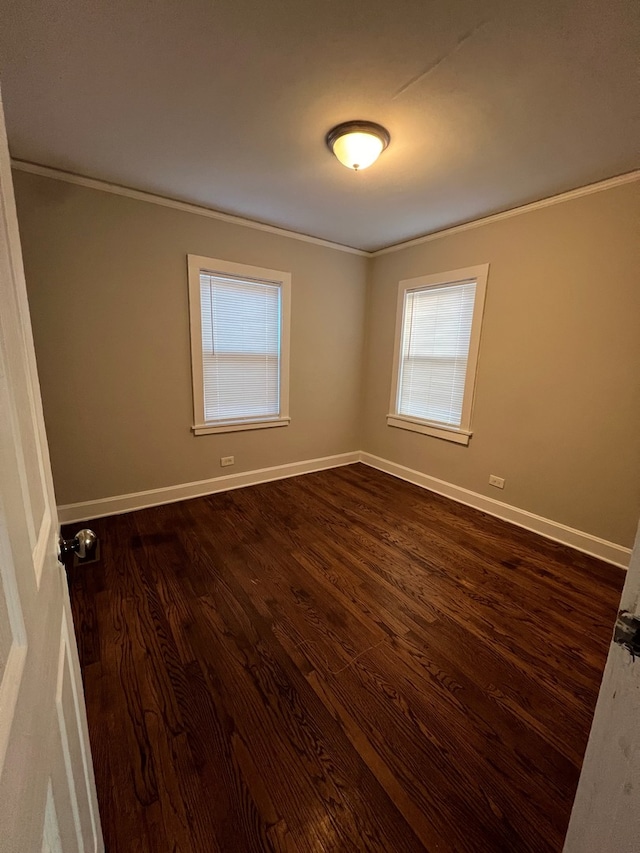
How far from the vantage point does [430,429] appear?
3.68m

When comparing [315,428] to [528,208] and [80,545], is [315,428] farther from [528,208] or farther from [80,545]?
[80,545]

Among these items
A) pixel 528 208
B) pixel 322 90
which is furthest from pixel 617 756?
pixel 528 208

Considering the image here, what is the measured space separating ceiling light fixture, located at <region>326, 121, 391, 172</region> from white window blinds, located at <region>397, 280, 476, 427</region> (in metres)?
1.68

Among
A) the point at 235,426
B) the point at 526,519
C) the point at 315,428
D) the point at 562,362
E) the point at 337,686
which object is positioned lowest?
the point at 337,686

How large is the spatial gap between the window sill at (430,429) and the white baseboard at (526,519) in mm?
464

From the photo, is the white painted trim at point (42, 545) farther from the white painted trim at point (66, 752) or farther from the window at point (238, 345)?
the window at point (238, 345)

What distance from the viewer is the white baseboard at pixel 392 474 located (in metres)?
2.60

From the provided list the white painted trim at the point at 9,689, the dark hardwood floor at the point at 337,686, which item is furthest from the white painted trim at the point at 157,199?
the white painted trim at the point at 9,689

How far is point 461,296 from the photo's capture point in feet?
10.8

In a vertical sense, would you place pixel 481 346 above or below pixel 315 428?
above

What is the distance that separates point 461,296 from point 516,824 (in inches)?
134

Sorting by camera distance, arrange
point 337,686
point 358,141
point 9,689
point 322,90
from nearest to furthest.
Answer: point 9,689, point 337,686, point 322,90, point 358,141

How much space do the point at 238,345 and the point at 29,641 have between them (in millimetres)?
3146

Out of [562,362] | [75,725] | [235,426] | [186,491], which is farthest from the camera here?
[235,426]
